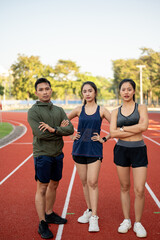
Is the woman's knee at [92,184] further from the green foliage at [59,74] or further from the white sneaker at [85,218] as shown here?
the green foliage at [59,74]

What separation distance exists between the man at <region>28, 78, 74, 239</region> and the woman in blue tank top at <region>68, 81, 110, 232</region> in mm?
263

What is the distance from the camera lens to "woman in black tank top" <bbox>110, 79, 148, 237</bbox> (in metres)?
3.40

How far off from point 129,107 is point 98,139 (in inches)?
22.8

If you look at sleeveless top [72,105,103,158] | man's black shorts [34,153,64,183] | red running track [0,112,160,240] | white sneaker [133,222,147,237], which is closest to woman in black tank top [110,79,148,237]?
white sneaker [133,222,147,237]

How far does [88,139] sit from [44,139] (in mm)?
602

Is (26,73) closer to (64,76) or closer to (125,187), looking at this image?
(64,76)

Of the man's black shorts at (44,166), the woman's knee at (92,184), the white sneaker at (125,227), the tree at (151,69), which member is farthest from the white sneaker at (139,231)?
the tree at (151,69)

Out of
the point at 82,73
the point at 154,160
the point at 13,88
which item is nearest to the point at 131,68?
the point at 82,73

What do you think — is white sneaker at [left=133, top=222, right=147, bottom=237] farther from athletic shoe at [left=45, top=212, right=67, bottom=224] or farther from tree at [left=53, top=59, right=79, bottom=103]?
tree at [left=53, top=59, right=79, bottom=103]

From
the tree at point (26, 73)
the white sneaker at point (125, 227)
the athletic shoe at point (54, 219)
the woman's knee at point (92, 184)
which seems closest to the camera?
the white sneaker at point (125, 227)

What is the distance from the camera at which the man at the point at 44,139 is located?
3451 mm

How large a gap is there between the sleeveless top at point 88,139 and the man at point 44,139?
25 centimetres

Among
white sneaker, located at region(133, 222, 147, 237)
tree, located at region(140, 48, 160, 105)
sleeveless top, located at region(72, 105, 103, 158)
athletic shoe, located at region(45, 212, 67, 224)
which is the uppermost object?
tree, located at region(140, 48, 160, 105)

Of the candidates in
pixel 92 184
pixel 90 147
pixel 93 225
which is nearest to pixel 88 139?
pixel 90 147
